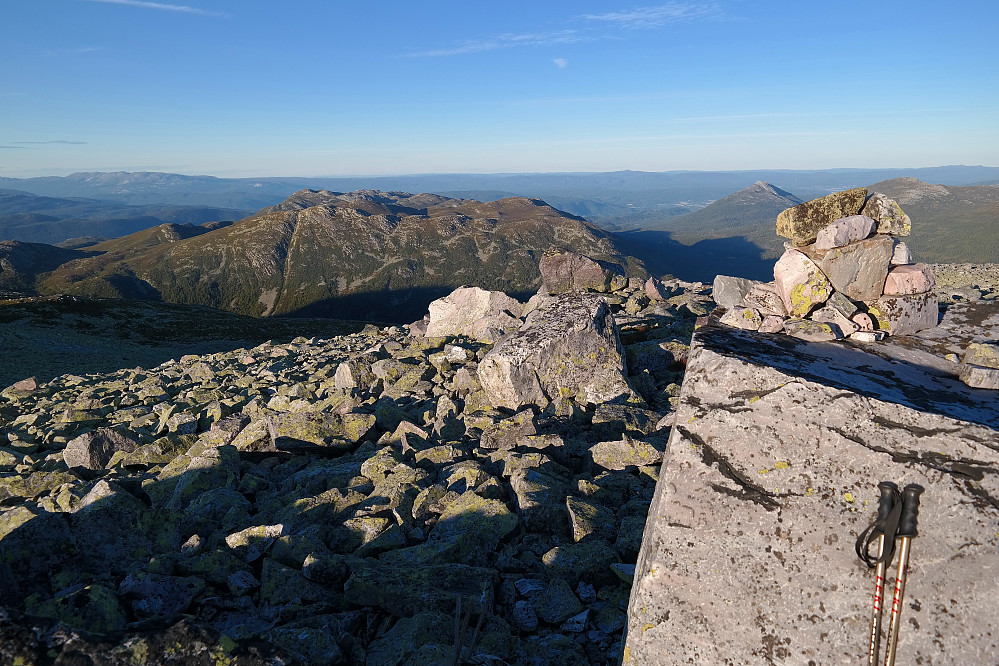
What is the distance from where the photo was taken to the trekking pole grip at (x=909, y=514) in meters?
4.49

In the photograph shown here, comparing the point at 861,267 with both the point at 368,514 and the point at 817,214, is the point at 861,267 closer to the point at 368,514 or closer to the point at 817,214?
the point at 817,214

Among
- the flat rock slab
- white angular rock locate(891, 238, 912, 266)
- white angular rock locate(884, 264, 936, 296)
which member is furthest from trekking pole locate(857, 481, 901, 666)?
Answer: white angular rock locate(891, 238, 912, 266)

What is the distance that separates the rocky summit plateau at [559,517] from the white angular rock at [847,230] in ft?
0.19

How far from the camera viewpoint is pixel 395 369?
63.0 feet

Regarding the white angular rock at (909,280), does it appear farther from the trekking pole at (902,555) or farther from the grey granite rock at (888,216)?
the trekking pole at (902,555)

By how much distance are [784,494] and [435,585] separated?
4802 mm

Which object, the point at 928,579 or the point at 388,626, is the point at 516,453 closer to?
the point at 388,626

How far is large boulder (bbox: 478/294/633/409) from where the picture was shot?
49.8 feet

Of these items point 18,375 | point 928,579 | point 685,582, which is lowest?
point 18,375

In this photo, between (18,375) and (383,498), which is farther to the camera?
(18,375)

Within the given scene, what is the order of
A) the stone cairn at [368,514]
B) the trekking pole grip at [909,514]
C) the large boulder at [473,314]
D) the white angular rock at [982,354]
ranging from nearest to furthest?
the trekking pole grip at [909,514], the white angular rock at [982,354], the stone cairn at [368,514], the large boulder at [473,314]

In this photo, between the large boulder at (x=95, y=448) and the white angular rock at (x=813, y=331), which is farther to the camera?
the large boulder at (x=95, y=448)

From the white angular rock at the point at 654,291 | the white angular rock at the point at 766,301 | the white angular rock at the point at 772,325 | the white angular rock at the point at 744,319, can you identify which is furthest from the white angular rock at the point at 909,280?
the white angular rock at the point at 654,291

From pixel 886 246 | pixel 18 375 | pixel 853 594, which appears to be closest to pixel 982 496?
pixel 853 594
